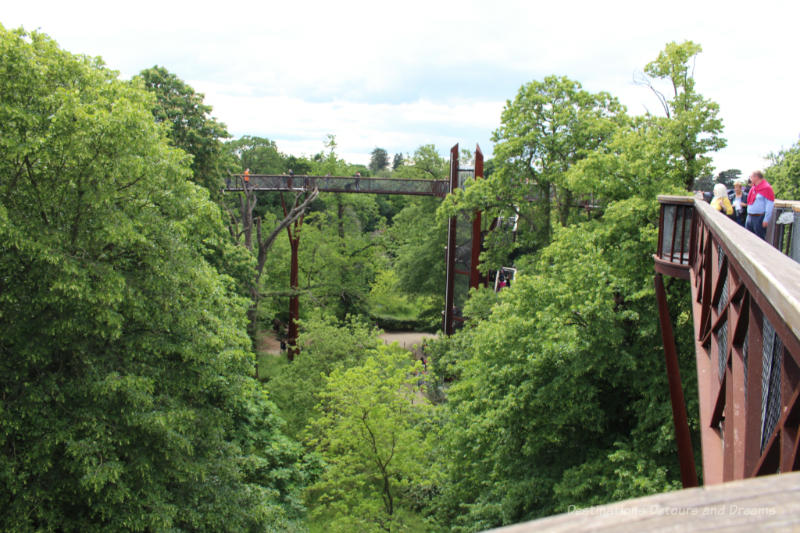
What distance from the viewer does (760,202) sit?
6.90m

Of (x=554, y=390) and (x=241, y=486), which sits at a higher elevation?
(x=554, y=390)

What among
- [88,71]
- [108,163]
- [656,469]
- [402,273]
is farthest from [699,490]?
[402,273]

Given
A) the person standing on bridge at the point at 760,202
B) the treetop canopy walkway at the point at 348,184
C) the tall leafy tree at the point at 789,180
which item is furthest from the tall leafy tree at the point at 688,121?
the tall leafy tree at the point at 789,180

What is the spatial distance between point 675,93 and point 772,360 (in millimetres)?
13905

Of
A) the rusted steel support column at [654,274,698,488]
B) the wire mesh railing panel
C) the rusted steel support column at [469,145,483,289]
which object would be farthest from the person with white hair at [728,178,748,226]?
the rusted steel support column at [469,145,483,289]

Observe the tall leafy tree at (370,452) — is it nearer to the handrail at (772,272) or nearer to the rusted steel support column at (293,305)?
the handrail at (772,272)

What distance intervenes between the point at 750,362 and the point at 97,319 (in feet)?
25.7

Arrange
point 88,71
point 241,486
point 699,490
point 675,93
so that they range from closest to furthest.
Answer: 1. point 699,490
2. point 88,71
3. point 241,486
4. point 675,93

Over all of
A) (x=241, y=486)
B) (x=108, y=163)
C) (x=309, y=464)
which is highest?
(x=108, y=163)

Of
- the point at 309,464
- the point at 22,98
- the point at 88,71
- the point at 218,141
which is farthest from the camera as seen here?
the point at 218,141

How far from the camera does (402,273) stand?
28.9 m

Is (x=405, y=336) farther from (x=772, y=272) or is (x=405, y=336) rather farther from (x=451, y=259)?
(x=772, y=272)

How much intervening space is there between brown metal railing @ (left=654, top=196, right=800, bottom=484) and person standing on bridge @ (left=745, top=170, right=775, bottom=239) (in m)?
1.95

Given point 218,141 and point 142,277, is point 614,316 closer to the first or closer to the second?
point 142,277
